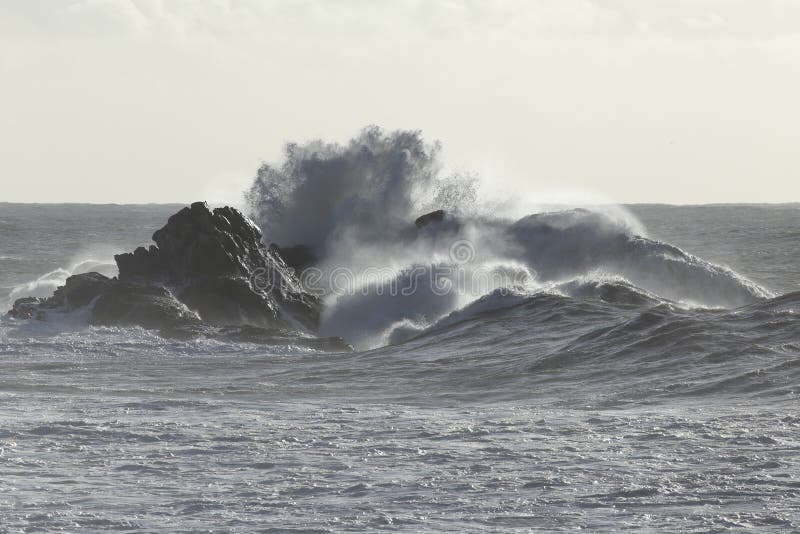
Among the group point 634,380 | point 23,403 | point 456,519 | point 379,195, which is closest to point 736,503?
point 456,519

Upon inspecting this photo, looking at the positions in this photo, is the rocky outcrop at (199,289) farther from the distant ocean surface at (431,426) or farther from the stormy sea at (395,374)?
the distant ocean surface at (431,426)

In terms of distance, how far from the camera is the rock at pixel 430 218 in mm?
28750

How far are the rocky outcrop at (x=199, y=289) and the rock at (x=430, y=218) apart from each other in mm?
5473

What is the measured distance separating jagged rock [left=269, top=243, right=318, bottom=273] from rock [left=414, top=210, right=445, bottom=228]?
8.57ft

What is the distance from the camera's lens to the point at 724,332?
16.6m

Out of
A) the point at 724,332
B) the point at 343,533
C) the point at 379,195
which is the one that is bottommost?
the point at 343,533

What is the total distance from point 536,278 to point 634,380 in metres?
11.0

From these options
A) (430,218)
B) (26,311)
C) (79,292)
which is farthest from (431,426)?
(430,218)

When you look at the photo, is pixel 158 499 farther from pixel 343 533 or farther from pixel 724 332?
pixel 724 332

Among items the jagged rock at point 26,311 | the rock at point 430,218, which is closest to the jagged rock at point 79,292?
the jagged rock at point 26,311

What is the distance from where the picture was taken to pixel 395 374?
16094 millimetres

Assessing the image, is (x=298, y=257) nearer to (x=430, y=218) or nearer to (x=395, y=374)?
(x=430, y=218)

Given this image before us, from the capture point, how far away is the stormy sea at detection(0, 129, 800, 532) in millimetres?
8758

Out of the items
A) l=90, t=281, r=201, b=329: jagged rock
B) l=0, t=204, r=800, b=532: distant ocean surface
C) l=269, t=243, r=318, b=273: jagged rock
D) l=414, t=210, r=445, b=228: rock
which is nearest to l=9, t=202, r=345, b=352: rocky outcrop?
l=90, t=281, r=201, b=329: jagged rock
